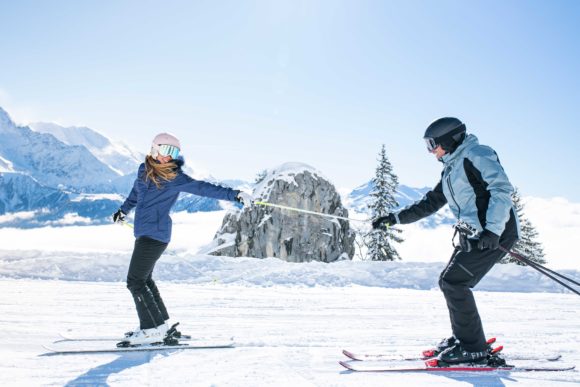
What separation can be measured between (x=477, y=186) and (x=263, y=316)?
3845mm

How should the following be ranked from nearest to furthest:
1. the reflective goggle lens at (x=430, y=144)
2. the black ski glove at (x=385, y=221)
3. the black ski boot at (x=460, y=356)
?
the black ski boot at (x=460, y=356) → the reflective goggle lens at (x=430, y=144) → the black ski glove at (x=385, y=221)

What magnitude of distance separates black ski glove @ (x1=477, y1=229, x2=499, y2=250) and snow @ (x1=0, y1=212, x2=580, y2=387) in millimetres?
1079

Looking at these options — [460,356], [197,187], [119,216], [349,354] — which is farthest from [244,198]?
[460,356]

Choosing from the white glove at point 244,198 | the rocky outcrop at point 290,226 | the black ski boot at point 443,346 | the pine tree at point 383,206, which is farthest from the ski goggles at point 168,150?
the pine tree at point 383,206

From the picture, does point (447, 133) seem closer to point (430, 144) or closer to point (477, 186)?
point (430, 144)

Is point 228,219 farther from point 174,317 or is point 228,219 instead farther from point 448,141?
point 448,141

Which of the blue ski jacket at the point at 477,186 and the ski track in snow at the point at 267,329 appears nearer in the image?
the ski track in snow at the point at 267,329

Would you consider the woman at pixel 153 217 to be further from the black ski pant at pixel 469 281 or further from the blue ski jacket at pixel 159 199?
the black ski pant at pixel 469 281

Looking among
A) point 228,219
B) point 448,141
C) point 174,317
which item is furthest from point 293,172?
point 448,141

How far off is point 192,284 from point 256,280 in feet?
5.00

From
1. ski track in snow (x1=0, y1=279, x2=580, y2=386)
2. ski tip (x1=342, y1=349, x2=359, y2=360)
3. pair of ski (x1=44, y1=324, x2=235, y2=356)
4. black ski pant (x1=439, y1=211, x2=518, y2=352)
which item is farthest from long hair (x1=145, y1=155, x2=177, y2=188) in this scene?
black ski pant (x1=439, y1=211, x2=518, y2=352)

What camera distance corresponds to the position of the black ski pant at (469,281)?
391 cm

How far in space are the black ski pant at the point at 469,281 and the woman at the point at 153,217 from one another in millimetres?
2513

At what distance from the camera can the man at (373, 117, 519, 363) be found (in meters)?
3.69
